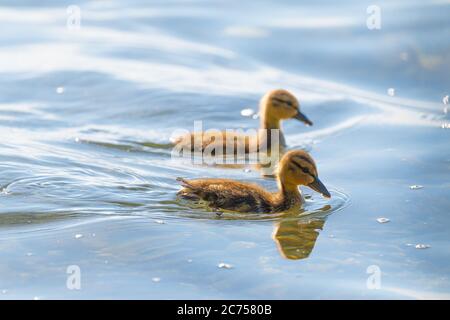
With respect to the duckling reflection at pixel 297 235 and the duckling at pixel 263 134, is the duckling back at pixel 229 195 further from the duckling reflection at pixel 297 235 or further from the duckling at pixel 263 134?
the duckling at pixel 263 134

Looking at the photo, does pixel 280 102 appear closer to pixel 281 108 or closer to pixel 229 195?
pixel 281 108

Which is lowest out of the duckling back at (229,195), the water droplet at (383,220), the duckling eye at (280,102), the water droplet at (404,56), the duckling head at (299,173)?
the water droplet at (383,220)

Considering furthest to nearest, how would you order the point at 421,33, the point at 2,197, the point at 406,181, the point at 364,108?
the point at 421,33 → the point at 364,108 → the point at 406,181 → the point at 2,197

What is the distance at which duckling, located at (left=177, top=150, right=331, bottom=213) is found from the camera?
7750 mm

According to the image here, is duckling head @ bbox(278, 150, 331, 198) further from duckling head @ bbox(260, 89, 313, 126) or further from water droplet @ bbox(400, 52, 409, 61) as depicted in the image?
water droplet @ bbox(400, 52, 409, 61)

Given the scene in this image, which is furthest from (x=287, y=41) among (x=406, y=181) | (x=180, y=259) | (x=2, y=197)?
(x=180, y=259)

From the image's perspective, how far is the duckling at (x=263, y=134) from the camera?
9.90m

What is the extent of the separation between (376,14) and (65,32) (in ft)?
13.7

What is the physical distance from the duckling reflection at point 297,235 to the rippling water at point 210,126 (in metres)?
0.02

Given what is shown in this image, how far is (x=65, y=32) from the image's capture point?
13.8 m

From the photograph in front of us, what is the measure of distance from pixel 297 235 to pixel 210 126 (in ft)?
12.0

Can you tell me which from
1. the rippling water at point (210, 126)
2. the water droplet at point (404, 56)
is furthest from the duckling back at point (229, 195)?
the water droplet at point (404, 56)
